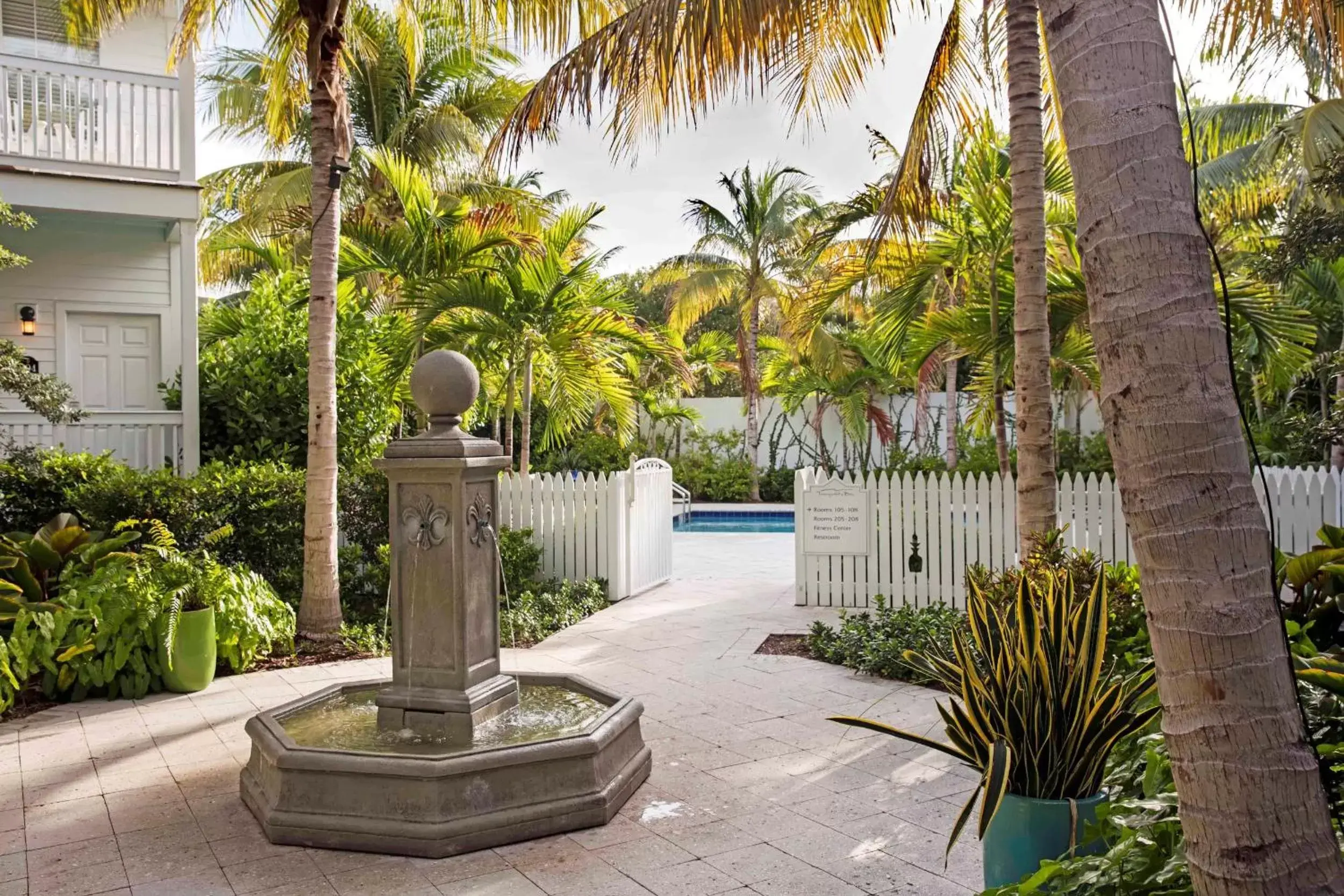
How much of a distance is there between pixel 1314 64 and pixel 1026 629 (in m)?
12.0

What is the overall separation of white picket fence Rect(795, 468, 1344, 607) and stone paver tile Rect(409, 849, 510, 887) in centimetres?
564

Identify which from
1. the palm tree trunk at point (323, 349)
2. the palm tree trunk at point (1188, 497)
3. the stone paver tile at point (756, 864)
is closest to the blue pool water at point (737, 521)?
the palm tree trunk at point (323, 349)

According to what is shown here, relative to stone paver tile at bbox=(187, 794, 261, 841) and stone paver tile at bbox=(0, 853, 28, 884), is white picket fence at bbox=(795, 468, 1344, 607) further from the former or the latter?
stone paver tile at bbox=(0, 853, 28, 884)

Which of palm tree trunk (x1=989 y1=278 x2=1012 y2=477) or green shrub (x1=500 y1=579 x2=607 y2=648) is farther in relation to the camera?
palm tree trunk (x1=989 y1=278 x2=1012 y2=477)

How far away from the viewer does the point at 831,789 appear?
4551 millimetres

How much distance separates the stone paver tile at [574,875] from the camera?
3.55m

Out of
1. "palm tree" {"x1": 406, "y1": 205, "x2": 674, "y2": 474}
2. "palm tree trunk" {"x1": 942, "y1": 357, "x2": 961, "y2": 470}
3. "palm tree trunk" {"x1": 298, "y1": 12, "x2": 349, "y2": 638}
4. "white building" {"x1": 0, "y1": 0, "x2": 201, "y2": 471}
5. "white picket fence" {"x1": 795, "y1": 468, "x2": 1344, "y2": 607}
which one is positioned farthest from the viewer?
"palm tree trunk" {"x1": 942, "y1": 357, "x2": 961, "y2": 470}

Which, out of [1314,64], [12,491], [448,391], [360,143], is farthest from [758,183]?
[448,391]

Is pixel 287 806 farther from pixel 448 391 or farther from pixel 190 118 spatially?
pixel 190 118

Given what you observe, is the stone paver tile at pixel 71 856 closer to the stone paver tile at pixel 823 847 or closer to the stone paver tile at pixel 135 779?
the stone paver tile at pixel 135 779

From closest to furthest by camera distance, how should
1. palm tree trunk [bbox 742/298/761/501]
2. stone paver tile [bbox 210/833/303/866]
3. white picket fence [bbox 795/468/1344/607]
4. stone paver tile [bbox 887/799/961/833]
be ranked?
stone paver tile [bbox 210/833/303/866] < stone paver tile [bbox 887/799/961/833] < white picket fence [bbox 795/468/1344/607] < palm tree trunk [bbox 742/298/761/501]

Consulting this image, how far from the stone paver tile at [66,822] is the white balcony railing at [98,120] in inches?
290

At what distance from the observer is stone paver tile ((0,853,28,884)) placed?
Result: 369 cm

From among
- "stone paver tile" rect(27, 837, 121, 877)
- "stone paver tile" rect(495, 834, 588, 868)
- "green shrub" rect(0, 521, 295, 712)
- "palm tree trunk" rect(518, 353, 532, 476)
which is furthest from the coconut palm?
"stone paver tile" rect(27, 837, 121, 877)
